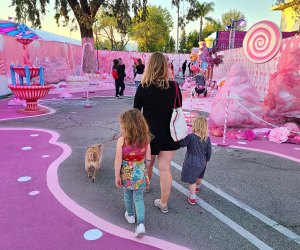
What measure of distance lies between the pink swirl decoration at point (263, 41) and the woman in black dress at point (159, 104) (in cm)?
559

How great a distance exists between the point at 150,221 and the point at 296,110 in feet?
19.9

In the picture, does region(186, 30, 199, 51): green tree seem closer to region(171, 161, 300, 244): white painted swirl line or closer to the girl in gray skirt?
region(171, 161, 300, 244): white painted swirl line

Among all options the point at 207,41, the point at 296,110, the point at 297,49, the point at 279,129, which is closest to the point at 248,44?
the point at 297,49

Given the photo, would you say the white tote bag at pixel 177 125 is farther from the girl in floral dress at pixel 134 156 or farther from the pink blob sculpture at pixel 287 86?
the pink blob sculpture at pixel 287 86

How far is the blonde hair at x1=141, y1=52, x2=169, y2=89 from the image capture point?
10.5 ft

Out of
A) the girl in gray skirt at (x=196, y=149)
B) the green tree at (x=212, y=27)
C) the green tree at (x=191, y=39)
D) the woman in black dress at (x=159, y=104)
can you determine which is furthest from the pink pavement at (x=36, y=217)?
the green tree at (x=212, y=27)

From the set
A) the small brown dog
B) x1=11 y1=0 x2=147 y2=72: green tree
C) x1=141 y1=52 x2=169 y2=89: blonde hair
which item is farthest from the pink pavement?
x1=11 y1=0 x2=147 y2=72: green tree

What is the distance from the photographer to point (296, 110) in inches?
302

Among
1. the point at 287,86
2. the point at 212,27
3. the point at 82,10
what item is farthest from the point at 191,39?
the point at 287,86

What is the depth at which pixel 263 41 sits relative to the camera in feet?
26.1

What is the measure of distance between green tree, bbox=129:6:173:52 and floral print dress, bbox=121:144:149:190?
2322 inches

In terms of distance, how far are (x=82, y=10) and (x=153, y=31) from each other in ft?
138

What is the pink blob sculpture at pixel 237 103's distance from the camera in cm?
765

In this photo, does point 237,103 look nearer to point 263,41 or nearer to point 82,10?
point 263,41
